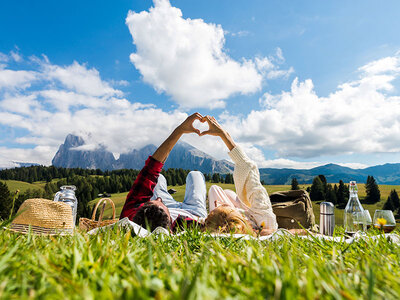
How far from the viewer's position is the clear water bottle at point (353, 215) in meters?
2.95

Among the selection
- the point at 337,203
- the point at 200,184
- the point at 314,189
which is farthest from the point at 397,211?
the point at 200,184

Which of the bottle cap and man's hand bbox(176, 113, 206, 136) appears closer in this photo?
the bottle cap

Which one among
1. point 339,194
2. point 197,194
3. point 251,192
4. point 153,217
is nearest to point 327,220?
point 251,192

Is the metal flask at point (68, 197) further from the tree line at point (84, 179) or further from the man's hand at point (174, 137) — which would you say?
the tree line at point (84, 179)

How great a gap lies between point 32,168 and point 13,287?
124694mm

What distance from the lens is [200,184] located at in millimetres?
5793

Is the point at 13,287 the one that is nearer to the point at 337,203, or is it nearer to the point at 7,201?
the point at 7,201

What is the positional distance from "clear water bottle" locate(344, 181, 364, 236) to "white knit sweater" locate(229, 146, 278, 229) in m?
1.45

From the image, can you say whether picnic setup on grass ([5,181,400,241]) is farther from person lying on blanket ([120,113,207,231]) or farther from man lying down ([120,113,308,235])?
man lying down ([120,113,308,235])

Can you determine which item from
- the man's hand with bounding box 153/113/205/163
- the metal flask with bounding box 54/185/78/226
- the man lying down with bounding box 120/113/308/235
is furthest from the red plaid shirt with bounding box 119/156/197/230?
the metal flask with bounding box 54/185/78/226

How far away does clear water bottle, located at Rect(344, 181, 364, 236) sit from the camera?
2.95 m

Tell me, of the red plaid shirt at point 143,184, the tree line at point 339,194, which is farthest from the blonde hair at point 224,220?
the tree line at point 339,194

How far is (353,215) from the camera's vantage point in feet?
10.2

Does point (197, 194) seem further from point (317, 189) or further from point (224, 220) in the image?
point (317, 189)
